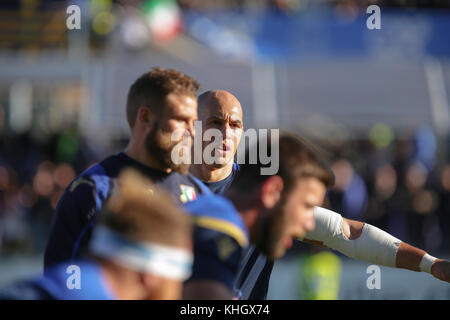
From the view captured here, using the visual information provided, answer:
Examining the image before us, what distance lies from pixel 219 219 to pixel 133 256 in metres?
0.53

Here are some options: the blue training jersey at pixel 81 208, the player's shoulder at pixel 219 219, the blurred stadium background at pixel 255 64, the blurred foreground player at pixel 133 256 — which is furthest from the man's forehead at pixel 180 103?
the blurred stadium background at pixel 255 64

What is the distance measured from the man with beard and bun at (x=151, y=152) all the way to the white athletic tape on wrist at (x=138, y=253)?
50.8 inches

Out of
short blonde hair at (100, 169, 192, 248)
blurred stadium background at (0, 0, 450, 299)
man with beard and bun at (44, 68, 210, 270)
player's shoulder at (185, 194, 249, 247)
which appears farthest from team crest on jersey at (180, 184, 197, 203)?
blurred stadium background at (0, 0, 450, 299)

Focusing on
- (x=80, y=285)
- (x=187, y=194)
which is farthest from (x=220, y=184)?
(x=80, y=285)

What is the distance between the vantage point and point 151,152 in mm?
3898

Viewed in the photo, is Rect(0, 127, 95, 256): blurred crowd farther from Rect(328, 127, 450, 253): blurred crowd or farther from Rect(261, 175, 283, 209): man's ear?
Rect(261, 175, 283, 209): man's ear

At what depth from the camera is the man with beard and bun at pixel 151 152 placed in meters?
3.68

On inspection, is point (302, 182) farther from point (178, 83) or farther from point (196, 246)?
point (178, 83)

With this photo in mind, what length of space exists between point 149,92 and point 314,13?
1428cm

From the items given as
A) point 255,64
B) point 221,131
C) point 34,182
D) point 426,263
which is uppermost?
point 255,64

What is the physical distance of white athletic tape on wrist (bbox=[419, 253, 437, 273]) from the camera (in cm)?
382

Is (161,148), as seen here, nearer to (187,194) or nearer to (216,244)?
(187,194)

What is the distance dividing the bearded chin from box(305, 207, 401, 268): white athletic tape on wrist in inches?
37.1

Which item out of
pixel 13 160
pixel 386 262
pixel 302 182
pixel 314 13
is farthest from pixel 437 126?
pixel 302 182
